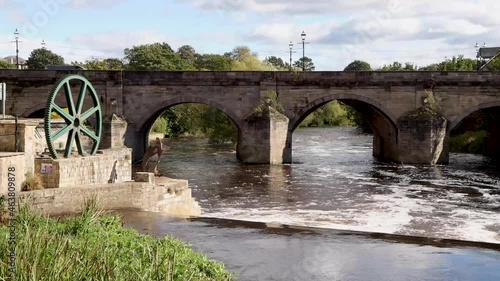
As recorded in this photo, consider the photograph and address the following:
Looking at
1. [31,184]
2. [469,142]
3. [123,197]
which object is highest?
[469,142]

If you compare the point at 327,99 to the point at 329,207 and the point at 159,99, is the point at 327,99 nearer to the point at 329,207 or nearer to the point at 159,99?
the point at 159,99

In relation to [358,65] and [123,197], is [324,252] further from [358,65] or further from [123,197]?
[358,65]

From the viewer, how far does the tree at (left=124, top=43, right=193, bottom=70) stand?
80.1 meters

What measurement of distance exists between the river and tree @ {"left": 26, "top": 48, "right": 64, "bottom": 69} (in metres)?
65.6

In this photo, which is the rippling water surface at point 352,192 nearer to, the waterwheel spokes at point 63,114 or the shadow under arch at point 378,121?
the shadow under arch at point 378,121

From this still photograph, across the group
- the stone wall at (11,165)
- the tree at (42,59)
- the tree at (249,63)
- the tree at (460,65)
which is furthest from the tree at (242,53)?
the stone wall at (11,165)

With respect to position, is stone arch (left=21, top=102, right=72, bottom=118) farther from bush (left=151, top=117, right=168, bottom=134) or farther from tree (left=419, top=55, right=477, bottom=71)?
tree (left=419, top=55, right=477, bottom=71)

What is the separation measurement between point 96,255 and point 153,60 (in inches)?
2906

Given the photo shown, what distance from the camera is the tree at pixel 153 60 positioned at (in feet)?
263

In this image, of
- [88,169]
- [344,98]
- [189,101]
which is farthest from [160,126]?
[88,169]

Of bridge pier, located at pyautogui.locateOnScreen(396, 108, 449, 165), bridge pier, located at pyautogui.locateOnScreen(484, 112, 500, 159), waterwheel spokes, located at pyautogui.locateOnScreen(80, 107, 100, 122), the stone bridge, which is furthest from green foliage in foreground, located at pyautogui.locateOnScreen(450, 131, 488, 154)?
waterwheel spokes, located at pyautogui.locateOnScreen(80, 107, 100, 122)

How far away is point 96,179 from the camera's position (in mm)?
21375

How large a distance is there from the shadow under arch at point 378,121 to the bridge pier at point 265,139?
0.77m

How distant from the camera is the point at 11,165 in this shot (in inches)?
698
